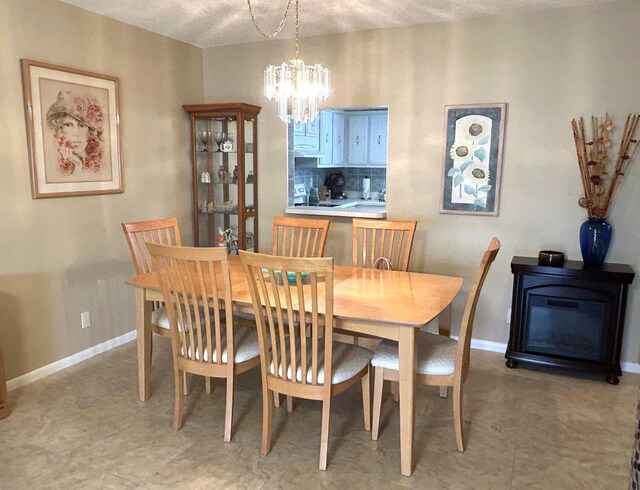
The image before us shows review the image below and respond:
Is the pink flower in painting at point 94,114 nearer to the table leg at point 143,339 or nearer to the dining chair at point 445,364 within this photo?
the table leg at point 143,339

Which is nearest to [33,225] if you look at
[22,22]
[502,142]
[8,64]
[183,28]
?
[8,64]

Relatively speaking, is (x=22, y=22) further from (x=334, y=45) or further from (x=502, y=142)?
(x=502, y=142)

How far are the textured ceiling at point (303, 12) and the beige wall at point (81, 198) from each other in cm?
22

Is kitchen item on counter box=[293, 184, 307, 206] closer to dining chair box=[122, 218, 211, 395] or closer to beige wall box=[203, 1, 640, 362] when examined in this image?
beige wall box=[203, 1, 640, 362]

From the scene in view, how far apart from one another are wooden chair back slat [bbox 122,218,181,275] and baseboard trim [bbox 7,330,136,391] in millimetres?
946

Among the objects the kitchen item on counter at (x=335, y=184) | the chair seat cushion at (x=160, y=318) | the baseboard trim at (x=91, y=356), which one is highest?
the kitchen item on counter at (x=335, y=184)

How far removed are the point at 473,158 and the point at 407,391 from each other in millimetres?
2069

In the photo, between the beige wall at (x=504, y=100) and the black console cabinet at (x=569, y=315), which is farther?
the beige wall at (x=504, y=100)

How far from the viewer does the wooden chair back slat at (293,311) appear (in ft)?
6.79

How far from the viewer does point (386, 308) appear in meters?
2.35

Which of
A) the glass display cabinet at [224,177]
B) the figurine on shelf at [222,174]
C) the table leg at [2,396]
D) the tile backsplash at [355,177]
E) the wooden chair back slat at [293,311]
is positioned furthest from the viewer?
the tile backsplash at [355,177]

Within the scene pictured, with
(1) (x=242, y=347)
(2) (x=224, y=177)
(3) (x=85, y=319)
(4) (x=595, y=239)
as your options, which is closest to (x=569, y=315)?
(4) (x=595, y=239)

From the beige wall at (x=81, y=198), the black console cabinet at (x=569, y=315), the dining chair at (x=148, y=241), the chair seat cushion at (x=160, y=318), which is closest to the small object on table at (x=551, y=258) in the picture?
the black console cabinet at (x=569, y=315)

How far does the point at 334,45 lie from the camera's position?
4.03 meters
